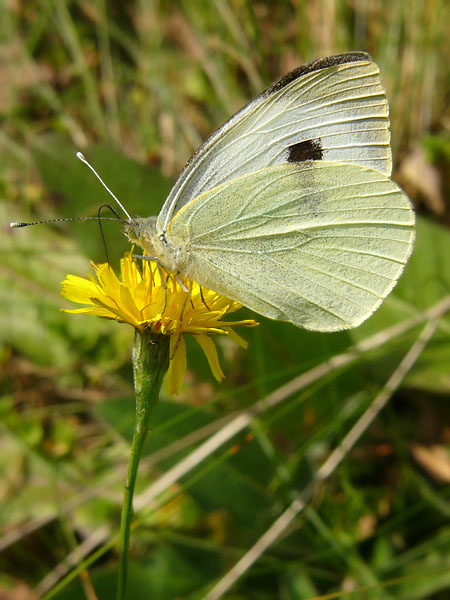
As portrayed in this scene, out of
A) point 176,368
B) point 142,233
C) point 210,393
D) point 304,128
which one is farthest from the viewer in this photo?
point 210,393

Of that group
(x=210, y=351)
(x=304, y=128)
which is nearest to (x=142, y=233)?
(x=210, y=351)

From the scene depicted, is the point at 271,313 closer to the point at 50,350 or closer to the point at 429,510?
the point at 429,510

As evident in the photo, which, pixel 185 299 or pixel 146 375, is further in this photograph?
pixel 185 299

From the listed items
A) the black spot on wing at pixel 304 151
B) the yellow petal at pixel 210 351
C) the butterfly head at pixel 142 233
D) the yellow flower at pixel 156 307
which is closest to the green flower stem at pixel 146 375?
the yellow flower at pixel 156 307

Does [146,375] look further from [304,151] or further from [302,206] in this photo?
[304,151]

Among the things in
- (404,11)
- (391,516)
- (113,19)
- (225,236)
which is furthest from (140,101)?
(391,516)

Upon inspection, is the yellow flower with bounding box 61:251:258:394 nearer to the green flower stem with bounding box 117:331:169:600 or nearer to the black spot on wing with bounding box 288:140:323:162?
the green flower stem with bounding box 117:331:169:600
